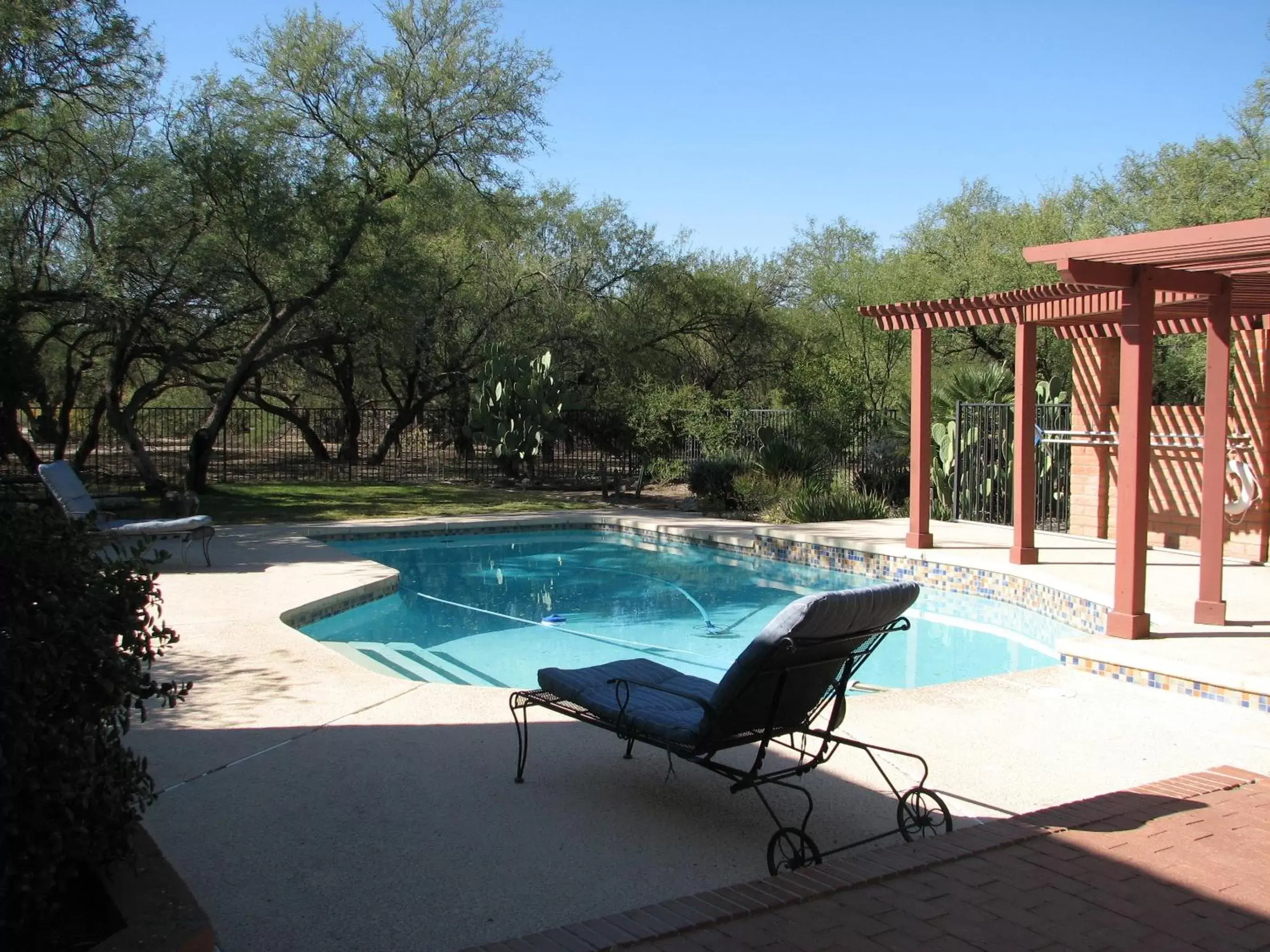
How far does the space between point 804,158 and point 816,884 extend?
2474cm

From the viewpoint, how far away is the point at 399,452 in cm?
2286

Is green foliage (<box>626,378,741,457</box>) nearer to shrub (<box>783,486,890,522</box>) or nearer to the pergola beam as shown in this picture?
shrub (<box>783,486,890,522</box>)

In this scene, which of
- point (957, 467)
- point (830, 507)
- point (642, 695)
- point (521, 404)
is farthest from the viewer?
point (521, 404)

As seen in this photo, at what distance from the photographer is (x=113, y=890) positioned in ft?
8.48

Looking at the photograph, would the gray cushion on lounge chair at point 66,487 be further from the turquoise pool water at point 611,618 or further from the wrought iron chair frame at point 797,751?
the wrought iron chair frame at point 797,751

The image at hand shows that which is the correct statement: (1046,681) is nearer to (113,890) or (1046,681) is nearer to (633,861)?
(633,861)

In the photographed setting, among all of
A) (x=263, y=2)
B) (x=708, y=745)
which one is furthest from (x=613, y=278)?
(x=708, y=745)

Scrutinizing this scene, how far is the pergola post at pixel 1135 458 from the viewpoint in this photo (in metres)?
6.62

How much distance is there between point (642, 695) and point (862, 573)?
756cm

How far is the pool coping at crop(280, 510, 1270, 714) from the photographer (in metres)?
5.79

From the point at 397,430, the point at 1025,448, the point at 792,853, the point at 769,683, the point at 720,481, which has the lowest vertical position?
the point at 792,853

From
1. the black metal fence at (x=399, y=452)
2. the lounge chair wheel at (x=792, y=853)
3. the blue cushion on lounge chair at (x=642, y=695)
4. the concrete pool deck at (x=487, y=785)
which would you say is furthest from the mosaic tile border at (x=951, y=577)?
the lounge chair wheel at (x=792, y=853)

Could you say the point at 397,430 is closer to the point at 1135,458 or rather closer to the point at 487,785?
the point at 1135,458

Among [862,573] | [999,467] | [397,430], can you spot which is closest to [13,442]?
[397,430]
